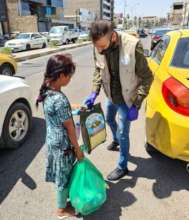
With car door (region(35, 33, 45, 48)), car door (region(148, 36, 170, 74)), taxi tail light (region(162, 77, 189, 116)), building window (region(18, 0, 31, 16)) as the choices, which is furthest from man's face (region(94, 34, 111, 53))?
building window (region(18, 0, 31, 16))

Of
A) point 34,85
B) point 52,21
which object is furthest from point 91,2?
point 34,85

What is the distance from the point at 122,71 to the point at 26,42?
20003mm

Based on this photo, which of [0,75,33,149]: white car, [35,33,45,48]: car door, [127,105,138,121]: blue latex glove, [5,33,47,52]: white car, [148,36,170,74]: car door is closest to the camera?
[127,105,138,121]: blue latex glove

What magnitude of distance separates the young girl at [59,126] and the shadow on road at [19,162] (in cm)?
69

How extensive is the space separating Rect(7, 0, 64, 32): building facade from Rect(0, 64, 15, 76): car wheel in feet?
119

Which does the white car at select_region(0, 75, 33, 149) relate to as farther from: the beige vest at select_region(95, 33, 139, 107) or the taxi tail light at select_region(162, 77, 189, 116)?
the taxi tail light at select_region(162, 77, 189, 116)

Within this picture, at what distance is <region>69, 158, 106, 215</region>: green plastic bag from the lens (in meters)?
2.10

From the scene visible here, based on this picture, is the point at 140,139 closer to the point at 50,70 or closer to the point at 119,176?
the point at 119,176

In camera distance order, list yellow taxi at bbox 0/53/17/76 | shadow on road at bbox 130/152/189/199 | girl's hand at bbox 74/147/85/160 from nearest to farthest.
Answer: girl's hand at bbox 74/147/85/160, shadow on road at bbox 130/152/189/199, yellow taxi at bbox 0/53/17/76

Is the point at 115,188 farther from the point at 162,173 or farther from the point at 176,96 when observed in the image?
the point at 176,96

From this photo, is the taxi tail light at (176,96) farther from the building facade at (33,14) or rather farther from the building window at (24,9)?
the building window at (24,9)

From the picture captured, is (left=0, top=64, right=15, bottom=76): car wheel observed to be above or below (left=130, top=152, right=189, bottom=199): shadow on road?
above

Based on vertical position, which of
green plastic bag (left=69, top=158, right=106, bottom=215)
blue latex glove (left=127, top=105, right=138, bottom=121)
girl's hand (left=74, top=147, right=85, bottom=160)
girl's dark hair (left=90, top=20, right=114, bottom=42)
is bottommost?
green plastic bag (left=69, top=158, right=106, bottom=215)

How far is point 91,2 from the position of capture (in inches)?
3797
